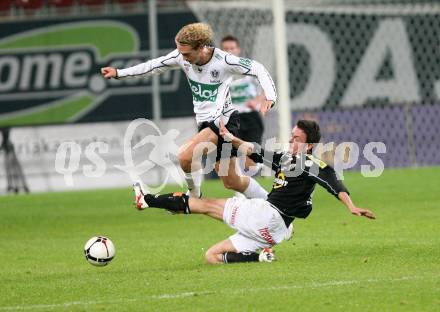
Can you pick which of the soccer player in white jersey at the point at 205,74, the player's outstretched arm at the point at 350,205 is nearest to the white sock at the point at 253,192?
the soccer player in white jersey at the point at 205,74

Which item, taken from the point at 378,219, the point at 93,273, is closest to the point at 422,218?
the point at 378,219

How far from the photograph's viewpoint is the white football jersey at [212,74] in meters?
10.8

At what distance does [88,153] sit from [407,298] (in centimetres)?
1357

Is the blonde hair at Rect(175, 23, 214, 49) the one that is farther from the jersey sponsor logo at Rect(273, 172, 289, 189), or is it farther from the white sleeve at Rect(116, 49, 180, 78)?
the jersey sponsor logo at Rect(273, 172, 289, 189)

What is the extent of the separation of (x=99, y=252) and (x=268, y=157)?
1660mm

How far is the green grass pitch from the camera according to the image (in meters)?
7.45

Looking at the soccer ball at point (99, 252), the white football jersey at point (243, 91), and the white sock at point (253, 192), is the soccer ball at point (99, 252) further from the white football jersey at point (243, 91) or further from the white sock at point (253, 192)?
the white football jersey at point (243, 91)

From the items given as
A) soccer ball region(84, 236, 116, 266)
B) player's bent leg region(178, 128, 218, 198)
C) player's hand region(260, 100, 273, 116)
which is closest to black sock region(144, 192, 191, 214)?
soccer ball region(84, 236, 116, 266)

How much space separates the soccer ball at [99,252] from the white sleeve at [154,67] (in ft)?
6.69

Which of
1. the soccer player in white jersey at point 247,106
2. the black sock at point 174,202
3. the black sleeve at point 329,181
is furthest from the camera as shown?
the soccer player in white jersey at point 247,106

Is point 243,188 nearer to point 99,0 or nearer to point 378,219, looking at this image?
point 378,219

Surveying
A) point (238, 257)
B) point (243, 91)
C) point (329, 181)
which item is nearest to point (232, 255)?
point (238, 257)

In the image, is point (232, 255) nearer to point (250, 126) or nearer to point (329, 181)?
point (329, 181)

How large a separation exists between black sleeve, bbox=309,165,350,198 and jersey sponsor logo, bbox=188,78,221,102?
2194mm
